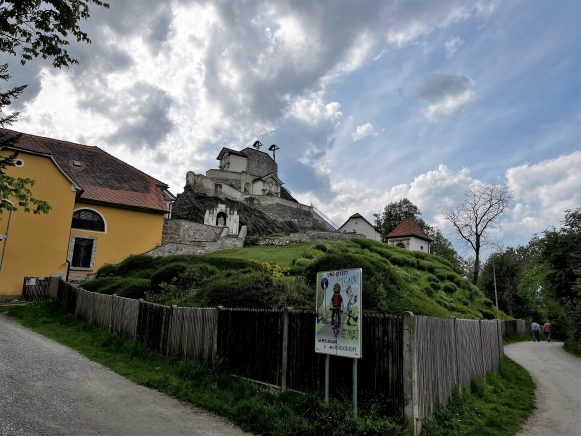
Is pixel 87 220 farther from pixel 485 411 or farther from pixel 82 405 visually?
pixel 485 411

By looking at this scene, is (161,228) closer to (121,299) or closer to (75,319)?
(75,319)

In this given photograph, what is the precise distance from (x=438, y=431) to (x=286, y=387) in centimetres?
280

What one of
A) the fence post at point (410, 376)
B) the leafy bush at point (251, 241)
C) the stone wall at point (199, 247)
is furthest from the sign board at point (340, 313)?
the leafy bush at point (251, 241)

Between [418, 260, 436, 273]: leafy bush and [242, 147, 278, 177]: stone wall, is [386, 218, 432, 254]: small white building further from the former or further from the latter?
[242, 147, 278, 177]: stone wall

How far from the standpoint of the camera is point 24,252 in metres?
23.8

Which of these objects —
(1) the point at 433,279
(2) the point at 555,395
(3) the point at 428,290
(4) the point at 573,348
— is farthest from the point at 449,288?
(2) the point at 555,395

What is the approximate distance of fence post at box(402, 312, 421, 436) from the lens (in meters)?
5.87

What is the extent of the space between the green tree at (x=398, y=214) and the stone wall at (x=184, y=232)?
4338cm

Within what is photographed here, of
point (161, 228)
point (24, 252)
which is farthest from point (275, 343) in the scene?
point (161, 228)

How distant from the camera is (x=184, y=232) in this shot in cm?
3444

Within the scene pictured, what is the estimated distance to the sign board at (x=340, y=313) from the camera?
640cm

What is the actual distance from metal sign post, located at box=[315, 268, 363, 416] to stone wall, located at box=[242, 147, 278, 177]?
67.7m

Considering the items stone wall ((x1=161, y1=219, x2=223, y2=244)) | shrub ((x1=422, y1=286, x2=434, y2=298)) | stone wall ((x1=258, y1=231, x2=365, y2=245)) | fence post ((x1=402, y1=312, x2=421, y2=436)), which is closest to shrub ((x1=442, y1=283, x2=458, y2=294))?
shrub ((x1=422, y1=286, x2=434, y2=298))

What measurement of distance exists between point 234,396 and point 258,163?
235ft
